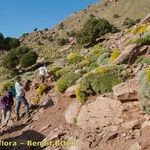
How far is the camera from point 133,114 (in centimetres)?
1479

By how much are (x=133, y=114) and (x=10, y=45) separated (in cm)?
5239

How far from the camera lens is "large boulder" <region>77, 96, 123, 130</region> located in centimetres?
1523

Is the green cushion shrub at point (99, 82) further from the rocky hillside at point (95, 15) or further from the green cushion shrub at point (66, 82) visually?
the rocky hillside at point (95, 15)

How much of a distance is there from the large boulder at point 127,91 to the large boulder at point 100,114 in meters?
0.38

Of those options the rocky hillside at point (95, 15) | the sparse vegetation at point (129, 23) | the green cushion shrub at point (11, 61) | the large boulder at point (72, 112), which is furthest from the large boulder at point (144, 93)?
the rocky hillside at point (95, 15)

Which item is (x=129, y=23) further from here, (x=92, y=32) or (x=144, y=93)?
(x=144, y=93)

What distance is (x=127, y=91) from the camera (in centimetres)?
1480

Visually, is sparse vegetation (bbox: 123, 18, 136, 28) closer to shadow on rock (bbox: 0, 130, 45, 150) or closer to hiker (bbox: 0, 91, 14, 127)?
hiker (bbox: 0, 91, 14, 127)

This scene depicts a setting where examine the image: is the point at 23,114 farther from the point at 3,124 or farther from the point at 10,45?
the point at 10,45

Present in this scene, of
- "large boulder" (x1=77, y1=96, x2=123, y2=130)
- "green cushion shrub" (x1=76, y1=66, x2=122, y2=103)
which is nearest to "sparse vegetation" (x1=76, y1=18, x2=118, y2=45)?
"green cushion shrub" (x1=76, y1=66, x2=122, y2=103)

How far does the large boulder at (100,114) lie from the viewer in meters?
15.2

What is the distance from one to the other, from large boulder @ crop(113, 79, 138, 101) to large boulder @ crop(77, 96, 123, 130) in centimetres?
38

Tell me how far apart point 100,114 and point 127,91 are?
158cm

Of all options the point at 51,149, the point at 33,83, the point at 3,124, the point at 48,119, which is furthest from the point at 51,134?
the point at 33,83
